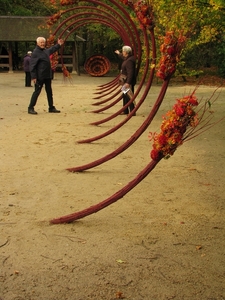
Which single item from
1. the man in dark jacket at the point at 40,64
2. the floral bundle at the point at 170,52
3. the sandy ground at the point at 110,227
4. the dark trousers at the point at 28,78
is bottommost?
the dark trousers at the point at 28,78

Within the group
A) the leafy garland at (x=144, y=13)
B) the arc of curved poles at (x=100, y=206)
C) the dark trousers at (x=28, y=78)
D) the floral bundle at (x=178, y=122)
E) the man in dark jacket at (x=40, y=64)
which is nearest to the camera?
the floral bundle at (x=178, y=122)

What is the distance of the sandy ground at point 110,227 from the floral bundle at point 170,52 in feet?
4.94

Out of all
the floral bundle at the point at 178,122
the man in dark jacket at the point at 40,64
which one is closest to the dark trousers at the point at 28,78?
the man in dark jacket at the point at 40,64

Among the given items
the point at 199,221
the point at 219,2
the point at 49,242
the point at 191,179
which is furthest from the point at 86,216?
the point at 219,2

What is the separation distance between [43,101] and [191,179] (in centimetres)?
1192

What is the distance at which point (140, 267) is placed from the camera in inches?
185

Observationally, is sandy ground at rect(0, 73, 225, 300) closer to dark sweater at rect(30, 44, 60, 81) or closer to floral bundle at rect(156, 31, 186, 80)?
floral bundle at rect(156, 31, 186, 80)

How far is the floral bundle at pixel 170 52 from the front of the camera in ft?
20.9

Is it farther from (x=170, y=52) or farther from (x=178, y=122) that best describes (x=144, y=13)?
(x=178, y=122)

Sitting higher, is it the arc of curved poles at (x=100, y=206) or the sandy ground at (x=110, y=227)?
the arc of curved poles at (x=100, y=206)

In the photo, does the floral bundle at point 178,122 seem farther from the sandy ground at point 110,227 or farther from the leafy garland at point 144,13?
the leafy garland at point 144,13

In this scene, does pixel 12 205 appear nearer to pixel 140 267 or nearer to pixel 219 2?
pixel 140 267

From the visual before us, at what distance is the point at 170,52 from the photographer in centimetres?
641

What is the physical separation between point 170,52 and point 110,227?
2105mm
